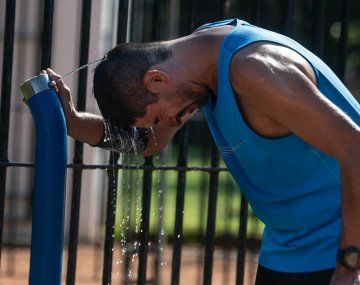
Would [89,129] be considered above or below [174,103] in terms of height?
below

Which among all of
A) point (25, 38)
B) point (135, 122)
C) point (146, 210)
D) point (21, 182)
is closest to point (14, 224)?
point (21, 182)

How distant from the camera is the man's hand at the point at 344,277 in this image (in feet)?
9.87

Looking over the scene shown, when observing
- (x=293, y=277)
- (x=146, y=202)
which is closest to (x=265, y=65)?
(x=293, y=277)

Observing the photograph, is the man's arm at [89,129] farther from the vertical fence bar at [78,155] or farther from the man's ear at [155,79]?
the vertical fence bar at [78,155]

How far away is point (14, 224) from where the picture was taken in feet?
27.0

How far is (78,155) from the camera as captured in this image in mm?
4527

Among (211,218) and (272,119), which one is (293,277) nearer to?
(272,119)

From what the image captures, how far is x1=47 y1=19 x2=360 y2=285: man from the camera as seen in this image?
9.74ft

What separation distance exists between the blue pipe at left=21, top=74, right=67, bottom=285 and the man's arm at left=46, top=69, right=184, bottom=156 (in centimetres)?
67

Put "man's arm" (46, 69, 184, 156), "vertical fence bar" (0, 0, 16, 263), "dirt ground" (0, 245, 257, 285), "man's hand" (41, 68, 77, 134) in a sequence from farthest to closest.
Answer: "dirt ground" (0, 245, 257, 285)
"vertical fence bar" (0, 0, 16, 263)
"man's arm" (46, 69, 184, 156)
"man's hand" (41, 68, 77, 134)

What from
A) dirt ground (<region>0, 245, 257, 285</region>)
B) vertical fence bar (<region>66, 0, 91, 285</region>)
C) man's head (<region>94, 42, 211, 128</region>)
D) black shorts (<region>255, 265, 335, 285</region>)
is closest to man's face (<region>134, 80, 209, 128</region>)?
man's head (<region>94, 42, 211, 128</region>)

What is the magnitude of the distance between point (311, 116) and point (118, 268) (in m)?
4.84

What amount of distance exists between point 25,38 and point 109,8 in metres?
0.72

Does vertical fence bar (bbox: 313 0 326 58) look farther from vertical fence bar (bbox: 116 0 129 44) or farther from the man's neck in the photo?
the man's neck
